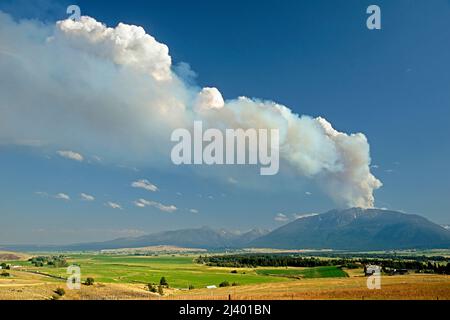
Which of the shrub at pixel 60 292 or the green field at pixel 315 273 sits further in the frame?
the green field at pixel 315 273

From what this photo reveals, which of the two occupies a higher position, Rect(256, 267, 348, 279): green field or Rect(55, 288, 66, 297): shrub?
Rect(55, 288, 66, 297): shrub

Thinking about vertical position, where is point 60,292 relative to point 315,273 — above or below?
above

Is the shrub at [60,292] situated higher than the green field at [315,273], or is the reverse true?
the shrub at [60,292]

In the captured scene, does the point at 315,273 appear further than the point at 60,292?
Yes

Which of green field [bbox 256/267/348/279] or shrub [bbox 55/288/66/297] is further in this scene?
green field [bbox 256/267/348/279]
